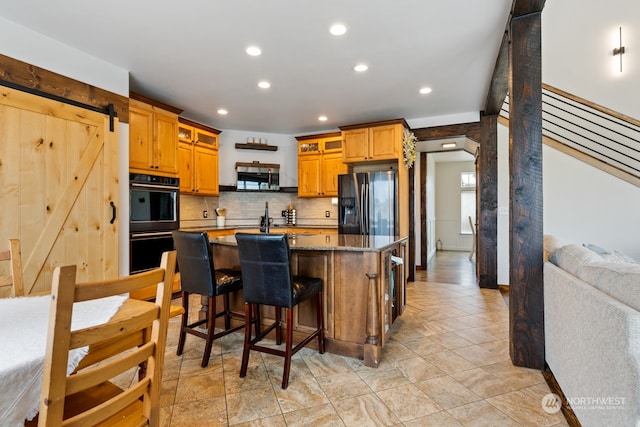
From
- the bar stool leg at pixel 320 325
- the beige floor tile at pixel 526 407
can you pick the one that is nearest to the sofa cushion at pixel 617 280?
the beige floor tile at pixel 526 407

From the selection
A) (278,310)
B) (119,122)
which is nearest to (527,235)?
(278,310)

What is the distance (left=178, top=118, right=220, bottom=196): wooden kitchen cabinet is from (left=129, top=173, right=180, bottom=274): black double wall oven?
2.33 ft

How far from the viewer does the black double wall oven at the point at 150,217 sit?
3.51 m

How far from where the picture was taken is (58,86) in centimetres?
270

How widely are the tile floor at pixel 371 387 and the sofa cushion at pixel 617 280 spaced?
799 millimetres

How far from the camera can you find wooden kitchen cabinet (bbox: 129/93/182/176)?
3.66m

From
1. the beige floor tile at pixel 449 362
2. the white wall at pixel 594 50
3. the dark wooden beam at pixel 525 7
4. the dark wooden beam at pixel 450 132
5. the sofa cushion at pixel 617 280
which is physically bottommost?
the beige floor tile at pixel 449 362

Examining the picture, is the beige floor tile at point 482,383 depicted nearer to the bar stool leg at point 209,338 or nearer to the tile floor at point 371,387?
the tile floor at point 371,387

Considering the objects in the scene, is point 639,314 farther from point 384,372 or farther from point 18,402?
point 18,402

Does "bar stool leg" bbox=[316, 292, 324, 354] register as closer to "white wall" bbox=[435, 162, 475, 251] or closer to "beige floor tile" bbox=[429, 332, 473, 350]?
"beige floor tile" bbox=[429, 332, 473, 350]

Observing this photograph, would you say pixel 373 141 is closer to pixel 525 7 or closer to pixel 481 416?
pixel 525 7

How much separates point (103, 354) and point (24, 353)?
0.24 meters

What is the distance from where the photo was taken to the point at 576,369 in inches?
61.5

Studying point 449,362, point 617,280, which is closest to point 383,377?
point 449,362
